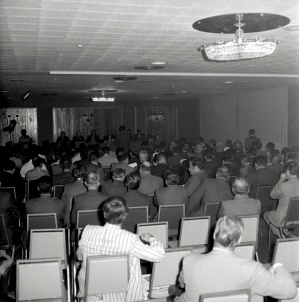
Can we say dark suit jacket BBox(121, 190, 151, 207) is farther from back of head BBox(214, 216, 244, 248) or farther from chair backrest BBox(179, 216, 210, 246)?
back of head BBox(214, 216, 244, 248)

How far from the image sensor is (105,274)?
10.9 feet

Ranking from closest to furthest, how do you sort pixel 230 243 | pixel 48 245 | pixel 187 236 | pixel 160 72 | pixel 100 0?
pixel 230 243, pixel 100 0, pixel 48 245, pixel 187 236, pixel 160 72

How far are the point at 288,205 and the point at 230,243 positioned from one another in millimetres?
3494

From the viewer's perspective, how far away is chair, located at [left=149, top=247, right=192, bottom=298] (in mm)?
3611

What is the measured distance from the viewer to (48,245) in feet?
14.6

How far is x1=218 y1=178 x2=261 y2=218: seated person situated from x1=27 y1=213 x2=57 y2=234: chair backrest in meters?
2.07

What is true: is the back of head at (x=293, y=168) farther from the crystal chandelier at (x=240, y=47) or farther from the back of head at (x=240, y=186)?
the crystal chandelier at (x=240, y=47)

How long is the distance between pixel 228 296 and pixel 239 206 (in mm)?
2945

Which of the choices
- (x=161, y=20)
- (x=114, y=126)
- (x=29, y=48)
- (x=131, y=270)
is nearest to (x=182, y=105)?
(x=114, y=126)

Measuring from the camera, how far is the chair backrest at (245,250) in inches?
146

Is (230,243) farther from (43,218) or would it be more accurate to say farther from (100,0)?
(43,218)

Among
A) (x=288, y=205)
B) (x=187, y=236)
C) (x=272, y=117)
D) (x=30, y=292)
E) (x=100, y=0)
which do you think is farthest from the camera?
(x=272, y=117)

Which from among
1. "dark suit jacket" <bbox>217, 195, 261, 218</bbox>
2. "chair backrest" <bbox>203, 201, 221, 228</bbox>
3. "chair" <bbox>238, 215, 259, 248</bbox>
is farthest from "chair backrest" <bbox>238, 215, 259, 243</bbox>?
"chair backrest" <bbox>203, 201, 221, 228</bbox>

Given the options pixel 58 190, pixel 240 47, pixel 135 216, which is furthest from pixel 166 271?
pixel 58 190
